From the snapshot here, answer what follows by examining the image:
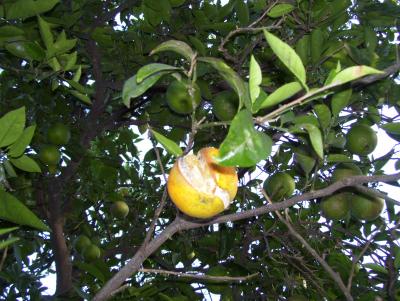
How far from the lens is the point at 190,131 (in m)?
2.45

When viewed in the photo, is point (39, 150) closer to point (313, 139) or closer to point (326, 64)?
point (326, 64)

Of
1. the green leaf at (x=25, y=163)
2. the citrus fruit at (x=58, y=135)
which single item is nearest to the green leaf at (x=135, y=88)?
the green leaf at (x=25, y=163)

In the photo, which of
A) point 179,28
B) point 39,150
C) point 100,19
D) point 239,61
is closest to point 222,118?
point 239,61

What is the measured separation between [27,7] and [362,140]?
1.64 metres

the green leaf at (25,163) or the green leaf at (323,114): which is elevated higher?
the green leaf at (323,114)

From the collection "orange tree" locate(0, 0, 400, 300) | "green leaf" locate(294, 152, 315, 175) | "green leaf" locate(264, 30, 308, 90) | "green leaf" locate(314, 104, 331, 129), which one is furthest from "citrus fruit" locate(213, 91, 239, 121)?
"green leaf" locate(264, 30, 308, 90)

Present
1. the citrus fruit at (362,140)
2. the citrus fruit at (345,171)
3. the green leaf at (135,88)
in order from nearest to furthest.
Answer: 1. the green leaf at (135,88)
2. the citrus fruit at (345,171)
3. the citrus fruit at (362,140)

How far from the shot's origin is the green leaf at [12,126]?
1.33 meters

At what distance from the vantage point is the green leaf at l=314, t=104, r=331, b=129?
5.02 ft

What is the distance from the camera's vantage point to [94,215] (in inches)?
159

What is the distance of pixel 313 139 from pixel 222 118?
1.46 m

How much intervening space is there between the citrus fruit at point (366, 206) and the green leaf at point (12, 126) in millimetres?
1612

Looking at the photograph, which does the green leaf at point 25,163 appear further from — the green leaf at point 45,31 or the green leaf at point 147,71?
the green leaf at point 147,71

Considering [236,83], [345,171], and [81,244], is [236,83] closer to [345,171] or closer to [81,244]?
[345,171]
